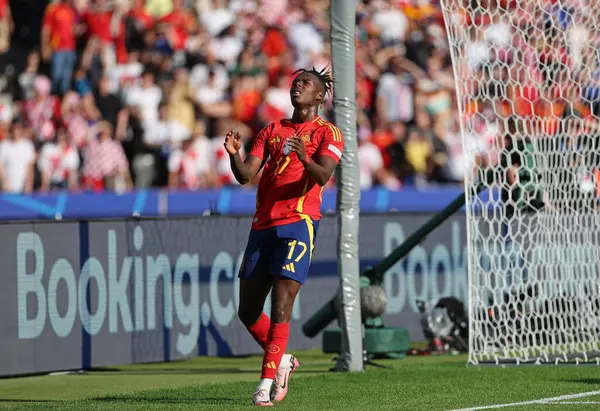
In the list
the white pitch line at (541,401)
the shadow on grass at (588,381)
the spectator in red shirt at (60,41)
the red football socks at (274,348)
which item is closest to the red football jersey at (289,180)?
the red football socks at (274,348)

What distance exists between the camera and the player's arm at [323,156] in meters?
8.86

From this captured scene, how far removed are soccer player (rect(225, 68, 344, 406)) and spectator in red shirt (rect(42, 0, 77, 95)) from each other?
1287cm

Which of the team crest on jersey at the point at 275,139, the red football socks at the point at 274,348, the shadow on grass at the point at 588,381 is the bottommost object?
the shadow on grass at the point at 588,381

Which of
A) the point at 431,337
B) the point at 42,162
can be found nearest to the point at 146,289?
the point at 431,337

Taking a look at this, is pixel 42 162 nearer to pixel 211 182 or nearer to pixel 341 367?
pixel 211 182

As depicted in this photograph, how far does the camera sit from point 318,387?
34.4 feet

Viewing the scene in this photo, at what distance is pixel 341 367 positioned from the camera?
11.9m

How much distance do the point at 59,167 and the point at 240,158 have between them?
11.2m

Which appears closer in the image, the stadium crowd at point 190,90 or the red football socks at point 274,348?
the red football socks at point 274,348

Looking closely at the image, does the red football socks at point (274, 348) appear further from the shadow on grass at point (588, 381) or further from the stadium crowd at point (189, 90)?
the stadium crowd at point (189, 90)

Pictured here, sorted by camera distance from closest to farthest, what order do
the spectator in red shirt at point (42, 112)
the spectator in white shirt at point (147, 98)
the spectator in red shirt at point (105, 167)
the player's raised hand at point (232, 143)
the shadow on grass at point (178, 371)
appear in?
1. the player's raised hand at point (232, 143)
2. the shadow on grass at point (178, 371)
3. the spectator in red shirt at point (105, 167)
4. the spectator in red shirt at point (42, 112)
5. the spectator in white shirt at point (147, 98)

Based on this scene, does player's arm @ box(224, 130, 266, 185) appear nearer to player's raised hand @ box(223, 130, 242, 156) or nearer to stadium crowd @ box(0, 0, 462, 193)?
player's raised hand @ box(223, 130, 242, 156)

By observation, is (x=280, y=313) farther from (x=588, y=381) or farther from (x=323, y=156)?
(x=588, y=381)

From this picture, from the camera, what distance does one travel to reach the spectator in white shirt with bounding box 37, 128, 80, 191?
19891 millimetres
